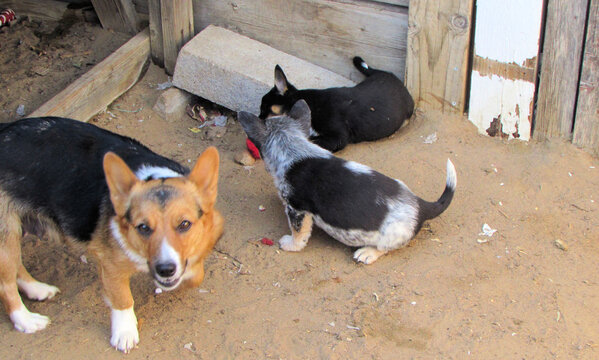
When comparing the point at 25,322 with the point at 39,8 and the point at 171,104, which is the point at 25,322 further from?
the point at 39,8

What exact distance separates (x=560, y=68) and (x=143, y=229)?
160 inches

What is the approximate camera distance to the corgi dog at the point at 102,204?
12.1 ft

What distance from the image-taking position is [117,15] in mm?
7480

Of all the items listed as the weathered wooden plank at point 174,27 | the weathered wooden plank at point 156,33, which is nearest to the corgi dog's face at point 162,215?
the weathered wooden plank at point 174,27

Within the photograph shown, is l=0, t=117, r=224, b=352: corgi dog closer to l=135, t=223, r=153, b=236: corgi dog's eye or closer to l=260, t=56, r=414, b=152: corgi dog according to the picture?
l=135, t=223, r=153, b=236: corgi dog's eye

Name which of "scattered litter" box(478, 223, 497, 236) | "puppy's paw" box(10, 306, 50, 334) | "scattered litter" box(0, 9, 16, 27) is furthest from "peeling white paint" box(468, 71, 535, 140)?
"scattered litter" box(0, 9, 16, 27)

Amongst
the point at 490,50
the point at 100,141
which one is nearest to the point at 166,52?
the point at 100,141

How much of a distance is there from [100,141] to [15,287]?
1218 mm

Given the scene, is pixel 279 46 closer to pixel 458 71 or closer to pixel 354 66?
pixel 354 66

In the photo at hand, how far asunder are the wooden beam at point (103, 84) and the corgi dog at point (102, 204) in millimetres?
2121

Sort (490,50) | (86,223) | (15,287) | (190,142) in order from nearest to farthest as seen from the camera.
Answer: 1. (86,223)
2. (15,287)
3. (490,50)
4. (190,142)

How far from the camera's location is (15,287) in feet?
14.2

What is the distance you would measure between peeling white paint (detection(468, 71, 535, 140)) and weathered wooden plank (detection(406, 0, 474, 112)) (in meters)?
0.17

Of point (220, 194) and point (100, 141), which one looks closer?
point (100, 141)
